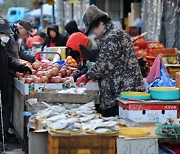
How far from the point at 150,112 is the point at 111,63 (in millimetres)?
862

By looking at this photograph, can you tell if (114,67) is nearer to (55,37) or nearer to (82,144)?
(82,144)

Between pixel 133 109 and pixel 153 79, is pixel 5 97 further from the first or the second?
pixel 133 109

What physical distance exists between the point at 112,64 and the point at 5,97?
2779mm

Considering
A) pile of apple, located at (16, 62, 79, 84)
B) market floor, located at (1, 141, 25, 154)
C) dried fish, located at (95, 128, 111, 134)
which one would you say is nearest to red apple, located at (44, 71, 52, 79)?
pile of apple, located at (16, 62, 79, 84)

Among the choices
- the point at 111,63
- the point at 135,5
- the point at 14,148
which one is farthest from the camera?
the point at 135,5

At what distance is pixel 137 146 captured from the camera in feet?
20.2

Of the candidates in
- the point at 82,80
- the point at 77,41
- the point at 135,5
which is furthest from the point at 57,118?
the point at 135,5

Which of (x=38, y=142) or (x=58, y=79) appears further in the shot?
(x=58, y=79)

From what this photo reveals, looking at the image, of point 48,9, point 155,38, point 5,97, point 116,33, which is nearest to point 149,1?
point 155,38

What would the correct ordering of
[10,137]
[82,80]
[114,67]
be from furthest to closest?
[10,137]
[82,80]
[114,67]

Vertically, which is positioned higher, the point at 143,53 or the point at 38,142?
the point at 143,53

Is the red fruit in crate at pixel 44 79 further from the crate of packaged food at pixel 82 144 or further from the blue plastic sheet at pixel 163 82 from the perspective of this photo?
the crate of packaged food at pixel 82 144

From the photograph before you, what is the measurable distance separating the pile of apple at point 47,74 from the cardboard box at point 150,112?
2.38 metres

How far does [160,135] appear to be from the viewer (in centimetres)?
629
